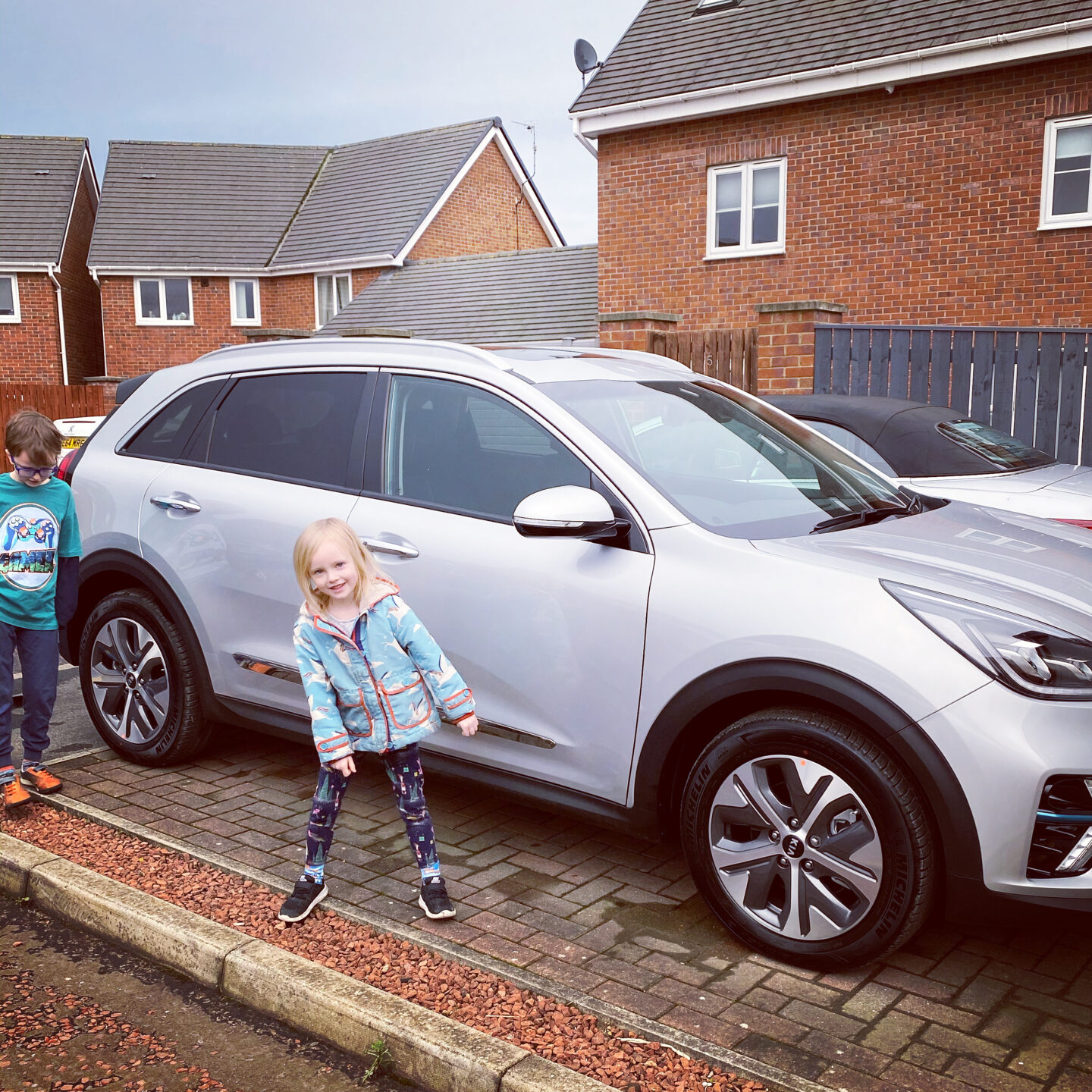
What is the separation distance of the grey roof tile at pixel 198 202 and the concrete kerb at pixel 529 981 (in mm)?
30272

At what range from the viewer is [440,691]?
344cm

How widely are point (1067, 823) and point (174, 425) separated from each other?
3862 mm

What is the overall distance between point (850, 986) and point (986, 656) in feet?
Answer: 3.43

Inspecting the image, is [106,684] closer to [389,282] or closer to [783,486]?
[783,486]

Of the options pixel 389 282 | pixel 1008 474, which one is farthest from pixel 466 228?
pixel 1008 474

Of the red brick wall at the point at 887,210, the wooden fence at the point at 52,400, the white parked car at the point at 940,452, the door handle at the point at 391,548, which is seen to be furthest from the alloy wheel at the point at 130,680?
the wooden fence at the point at 52,400

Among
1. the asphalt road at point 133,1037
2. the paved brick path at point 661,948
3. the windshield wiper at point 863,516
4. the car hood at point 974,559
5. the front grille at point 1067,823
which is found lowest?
the asphalt road at point 133,1037

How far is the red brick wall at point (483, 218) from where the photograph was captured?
30.7 metres

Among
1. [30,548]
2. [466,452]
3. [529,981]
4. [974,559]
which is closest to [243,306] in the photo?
[30,548]

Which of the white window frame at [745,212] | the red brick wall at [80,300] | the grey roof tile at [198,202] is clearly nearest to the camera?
the white window frame at [745,212]

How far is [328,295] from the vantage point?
3128 cm

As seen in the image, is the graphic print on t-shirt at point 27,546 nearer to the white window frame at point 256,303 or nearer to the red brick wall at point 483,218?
the red brick wall at point 483,218

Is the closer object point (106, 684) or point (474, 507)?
point (474, 507)

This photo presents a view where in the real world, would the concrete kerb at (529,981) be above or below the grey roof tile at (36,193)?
below
